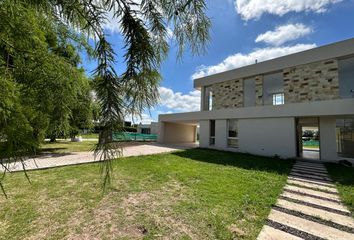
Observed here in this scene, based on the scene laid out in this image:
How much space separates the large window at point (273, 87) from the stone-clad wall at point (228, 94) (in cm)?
192

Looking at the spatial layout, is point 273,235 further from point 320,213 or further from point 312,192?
point 312,192

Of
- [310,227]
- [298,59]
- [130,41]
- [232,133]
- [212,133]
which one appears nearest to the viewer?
[130,41]

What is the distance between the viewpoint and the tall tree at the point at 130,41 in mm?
999

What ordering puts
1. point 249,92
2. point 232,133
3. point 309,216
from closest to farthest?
point 309,216 → point 232,133 → point 249,92

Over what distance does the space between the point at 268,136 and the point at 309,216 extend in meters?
9.09

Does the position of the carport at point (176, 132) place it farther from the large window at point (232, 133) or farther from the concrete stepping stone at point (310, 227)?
the concrete stepping stone at point (310, 227)

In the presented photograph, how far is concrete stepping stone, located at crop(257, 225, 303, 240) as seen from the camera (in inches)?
123

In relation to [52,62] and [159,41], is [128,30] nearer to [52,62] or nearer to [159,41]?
[159,41]

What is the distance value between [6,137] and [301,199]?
5.79m

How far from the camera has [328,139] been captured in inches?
417

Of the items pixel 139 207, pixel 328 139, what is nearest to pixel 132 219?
pixel 139 207

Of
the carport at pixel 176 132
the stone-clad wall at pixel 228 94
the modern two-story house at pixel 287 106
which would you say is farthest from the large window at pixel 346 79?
the carport at pixel 176 132

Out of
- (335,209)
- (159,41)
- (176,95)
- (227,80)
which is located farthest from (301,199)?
(227,80)

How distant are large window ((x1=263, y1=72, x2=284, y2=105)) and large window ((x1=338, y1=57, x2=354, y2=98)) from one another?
322 centimetres
